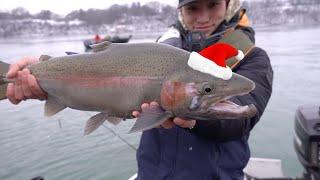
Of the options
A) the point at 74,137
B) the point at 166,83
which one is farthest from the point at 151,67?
the point at 74,137

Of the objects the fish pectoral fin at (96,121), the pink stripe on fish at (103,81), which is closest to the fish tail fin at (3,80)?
the pink stripe on fish at (103,81)

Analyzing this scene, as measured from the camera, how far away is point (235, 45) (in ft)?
10.6

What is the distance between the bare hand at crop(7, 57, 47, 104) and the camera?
340cm

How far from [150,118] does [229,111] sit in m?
0.54

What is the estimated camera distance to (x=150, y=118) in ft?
8.73

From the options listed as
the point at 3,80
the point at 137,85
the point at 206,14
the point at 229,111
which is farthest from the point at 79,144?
the point at 229,111

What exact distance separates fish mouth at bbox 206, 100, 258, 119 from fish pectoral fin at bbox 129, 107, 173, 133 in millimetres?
300

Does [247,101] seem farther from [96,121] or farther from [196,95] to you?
[96,121]

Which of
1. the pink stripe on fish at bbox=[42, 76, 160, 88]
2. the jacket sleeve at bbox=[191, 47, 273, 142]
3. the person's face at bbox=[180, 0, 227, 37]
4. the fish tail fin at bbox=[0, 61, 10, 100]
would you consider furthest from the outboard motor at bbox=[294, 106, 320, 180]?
the fish tail fin at bbox=[0, 61, 10, 100]

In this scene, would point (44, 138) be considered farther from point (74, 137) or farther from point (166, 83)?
Result: point (166, 83)

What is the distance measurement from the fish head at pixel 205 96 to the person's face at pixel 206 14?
0.95 meters

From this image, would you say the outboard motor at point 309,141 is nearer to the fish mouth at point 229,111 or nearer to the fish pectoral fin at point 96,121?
the fish mouth at point 229,111

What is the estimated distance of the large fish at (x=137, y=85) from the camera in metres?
2.65

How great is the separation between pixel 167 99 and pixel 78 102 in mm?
879
